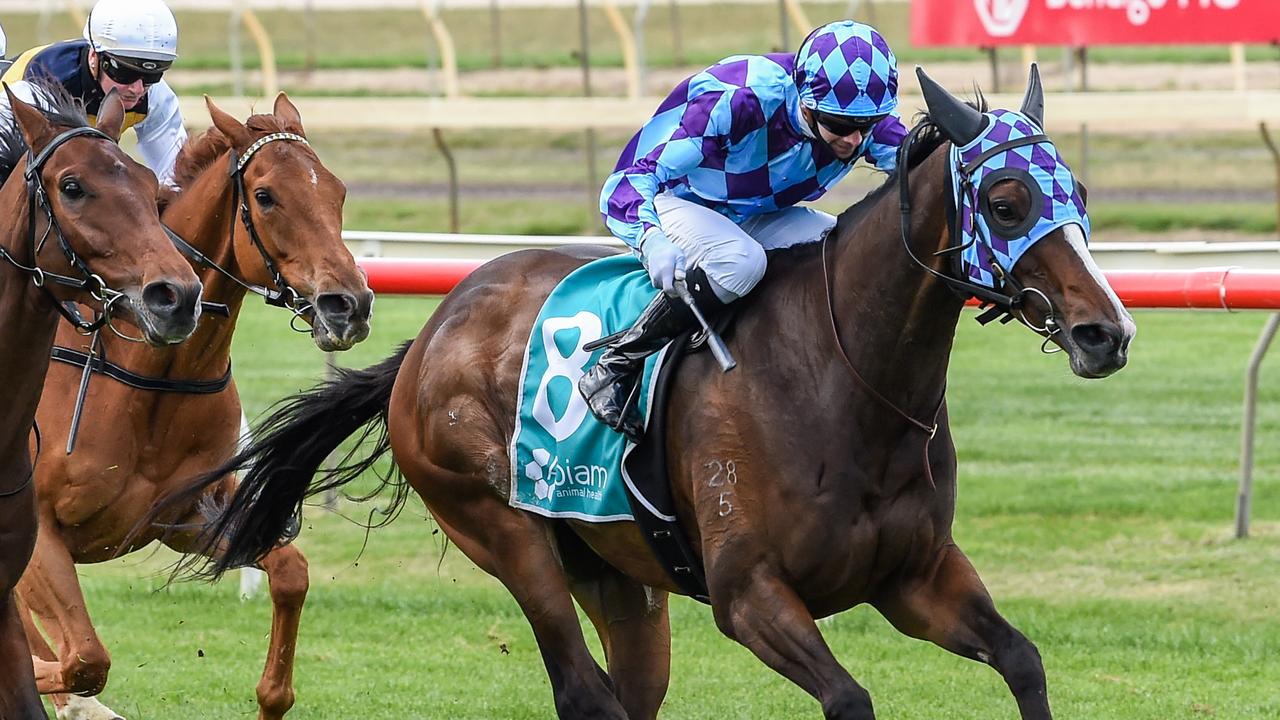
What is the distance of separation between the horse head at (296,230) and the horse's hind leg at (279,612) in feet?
2.74

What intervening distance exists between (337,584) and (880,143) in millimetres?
3884

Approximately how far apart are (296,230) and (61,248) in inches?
44.6

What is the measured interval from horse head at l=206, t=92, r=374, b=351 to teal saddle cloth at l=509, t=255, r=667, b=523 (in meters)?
0.52

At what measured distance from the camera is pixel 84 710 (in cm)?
562

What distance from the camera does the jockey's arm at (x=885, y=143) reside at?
439 cm

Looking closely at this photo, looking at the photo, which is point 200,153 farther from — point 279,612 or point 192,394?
point 279,612

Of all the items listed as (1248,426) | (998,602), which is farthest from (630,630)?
(1248,426)

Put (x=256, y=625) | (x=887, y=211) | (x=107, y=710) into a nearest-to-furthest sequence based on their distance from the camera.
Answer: (x=887, y=211) → (x=107, y=710) → (x=256, y=625)

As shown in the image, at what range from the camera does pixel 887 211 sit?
409 cm

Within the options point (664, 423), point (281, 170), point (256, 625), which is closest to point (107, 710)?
point (256, 625)

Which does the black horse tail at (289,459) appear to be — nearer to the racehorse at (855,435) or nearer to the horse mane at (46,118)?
the racehorse at (855,435)

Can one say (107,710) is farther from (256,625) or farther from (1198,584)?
(1198,584)

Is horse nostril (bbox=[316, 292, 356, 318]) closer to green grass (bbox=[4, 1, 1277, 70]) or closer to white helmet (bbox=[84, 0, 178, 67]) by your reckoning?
white helmet (bbox=[84, 0, 178, 67])

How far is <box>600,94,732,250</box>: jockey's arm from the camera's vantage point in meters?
4.23
